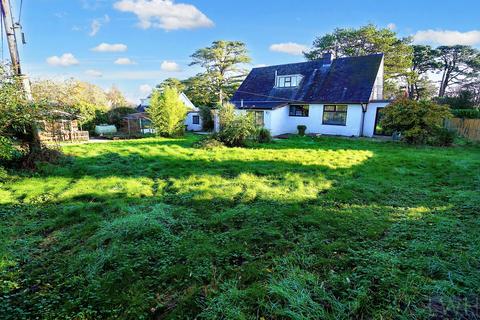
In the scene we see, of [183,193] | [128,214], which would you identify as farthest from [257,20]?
[128,214]

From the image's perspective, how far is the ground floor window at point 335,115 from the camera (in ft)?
56.3

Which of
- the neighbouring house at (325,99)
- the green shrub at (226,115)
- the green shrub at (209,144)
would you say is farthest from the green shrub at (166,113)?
the green shrub at (209,144)

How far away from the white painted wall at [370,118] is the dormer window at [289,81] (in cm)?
606

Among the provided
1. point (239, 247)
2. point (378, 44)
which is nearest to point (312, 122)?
point (378, 44)

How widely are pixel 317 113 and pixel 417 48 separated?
850 inches

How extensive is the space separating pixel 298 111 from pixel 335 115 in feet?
A: 9.20

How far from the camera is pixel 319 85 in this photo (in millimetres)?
19141

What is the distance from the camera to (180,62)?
108 feet

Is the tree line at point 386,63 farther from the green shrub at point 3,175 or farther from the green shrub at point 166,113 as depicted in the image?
the green shrub at point 3,175

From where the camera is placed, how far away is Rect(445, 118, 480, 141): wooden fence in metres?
13.9

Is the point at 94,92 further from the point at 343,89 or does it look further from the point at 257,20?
the point at 343,89

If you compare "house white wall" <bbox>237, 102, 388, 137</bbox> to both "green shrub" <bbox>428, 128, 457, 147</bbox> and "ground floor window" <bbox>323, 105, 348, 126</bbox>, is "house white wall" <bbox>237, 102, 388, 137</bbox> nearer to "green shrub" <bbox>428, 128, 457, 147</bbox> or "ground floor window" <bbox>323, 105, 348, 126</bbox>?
"ground floor window" <bbox>323, 105, 348, 126</bbox>

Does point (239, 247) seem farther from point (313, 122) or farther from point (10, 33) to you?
point (313, 122)

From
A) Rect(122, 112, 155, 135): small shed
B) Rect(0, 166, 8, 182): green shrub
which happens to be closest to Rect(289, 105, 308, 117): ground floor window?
Rect(122, 112, 155, 135): small shed
